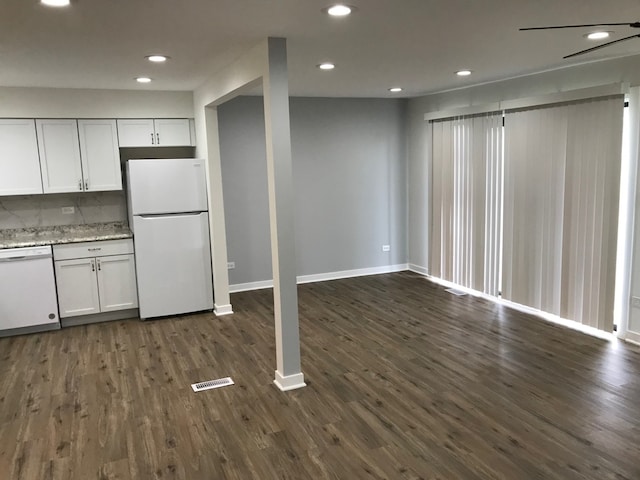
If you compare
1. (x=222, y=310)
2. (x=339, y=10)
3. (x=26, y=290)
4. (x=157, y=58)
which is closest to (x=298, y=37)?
(x=339, y=10)

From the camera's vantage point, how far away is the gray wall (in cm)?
628

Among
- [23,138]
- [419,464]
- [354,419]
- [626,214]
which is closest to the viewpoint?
[419,464]

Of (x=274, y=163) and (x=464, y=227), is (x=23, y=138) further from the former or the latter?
(x=464, y=227)

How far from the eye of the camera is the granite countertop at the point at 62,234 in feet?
16.4

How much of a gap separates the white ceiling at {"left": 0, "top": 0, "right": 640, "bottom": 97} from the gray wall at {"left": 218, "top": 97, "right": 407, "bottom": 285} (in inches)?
60.1

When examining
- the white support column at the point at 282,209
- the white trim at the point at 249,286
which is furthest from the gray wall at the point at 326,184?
the white support column at the point at 282,209

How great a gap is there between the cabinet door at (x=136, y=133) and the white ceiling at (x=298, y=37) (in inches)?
23.7

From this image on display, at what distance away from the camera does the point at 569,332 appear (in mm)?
4598

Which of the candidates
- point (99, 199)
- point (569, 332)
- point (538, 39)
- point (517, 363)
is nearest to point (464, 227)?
point (569, 332)

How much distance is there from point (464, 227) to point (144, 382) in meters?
4.00

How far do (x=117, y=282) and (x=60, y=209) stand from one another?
1.10 meters

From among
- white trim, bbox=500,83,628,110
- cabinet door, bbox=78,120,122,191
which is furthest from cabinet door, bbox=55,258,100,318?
white trim, bbox=500,83,628,110

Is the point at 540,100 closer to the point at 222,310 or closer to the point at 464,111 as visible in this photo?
the point at 464,111

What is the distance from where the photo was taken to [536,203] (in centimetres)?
500
